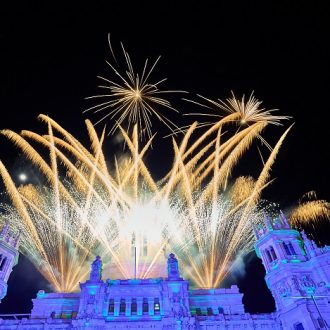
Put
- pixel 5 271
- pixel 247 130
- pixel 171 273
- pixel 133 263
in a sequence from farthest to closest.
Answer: pixel 133 263, pixel 5 271, pixel 171 273, pixel 247 130

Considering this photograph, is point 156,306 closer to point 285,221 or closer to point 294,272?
point 294,272

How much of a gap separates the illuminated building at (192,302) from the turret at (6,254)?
0.85 meters

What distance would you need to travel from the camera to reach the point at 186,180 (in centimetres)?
4231

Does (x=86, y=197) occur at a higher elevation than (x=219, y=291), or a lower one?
higher

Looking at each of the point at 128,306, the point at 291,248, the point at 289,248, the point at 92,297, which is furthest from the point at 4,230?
the point at 291,248

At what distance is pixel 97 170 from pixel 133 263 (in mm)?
20440

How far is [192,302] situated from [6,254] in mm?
30656

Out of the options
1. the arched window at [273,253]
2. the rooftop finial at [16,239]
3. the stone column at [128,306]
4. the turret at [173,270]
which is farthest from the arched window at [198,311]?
the rooftop finial at [16,239]

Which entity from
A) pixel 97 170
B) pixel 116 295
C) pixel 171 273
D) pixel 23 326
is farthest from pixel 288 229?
pixel 23 326

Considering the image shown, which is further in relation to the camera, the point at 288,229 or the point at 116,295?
the point at 288,229

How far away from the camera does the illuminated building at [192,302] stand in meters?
39.9

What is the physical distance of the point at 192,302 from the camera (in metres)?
46.0

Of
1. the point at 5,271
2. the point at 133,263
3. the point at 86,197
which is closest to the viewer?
the point at 86,197

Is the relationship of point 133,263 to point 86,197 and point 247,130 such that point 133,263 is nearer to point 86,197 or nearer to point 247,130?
point 86,197
